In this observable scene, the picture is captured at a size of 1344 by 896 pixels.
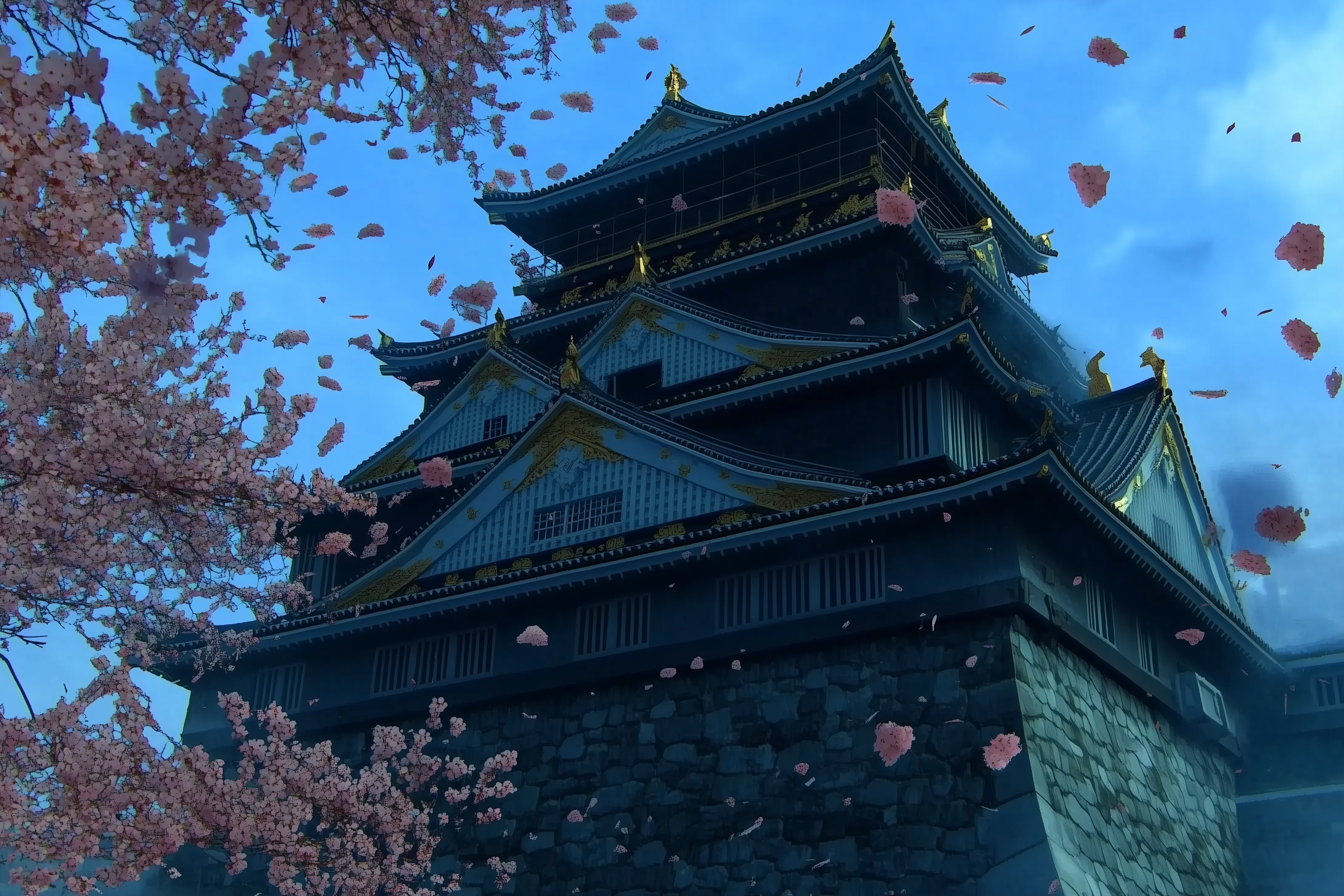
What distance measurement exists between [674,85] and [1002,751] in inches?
816

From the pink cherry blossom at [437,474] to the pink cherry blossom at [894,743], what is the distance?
39.3 ft

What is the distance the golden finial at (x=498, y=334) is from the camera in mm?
27656

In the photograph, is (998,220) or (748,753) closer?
(748,753)

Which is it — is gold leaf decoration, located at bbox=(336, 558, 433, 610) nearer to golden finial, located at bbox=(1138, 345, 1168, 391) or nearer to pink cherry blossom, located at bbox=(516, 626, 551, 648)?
pink cherry blossom, located at bbox=(516, 626, 551, 648)

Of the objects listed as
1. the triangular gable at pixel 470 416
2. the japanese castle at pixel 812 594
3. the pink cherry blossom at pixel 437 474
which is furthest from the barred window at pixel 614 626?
the triangular gable at pixel 470 416

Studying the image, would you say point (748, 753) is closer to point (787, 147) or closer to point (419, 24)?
point (419, 24)

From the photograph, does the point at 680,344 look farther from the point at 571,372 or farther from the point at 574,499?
the point at 574,499

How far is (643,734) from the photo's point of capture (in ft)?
62.5

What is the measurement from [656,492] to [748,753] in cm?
452

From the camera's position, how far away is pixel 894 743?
16938 mm

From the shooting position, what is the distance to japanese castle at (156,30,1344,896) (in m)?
17.2

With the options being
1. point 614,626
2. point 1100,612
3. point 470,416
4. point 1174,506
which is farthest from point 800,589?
point 470,416

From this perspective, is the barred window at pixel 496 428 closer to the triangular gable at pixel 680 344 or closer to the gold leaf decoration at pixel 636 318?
the triangular gable at pixel 680 344

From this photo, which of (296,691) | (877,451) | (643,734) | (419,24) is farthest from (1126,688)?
(419,24)
